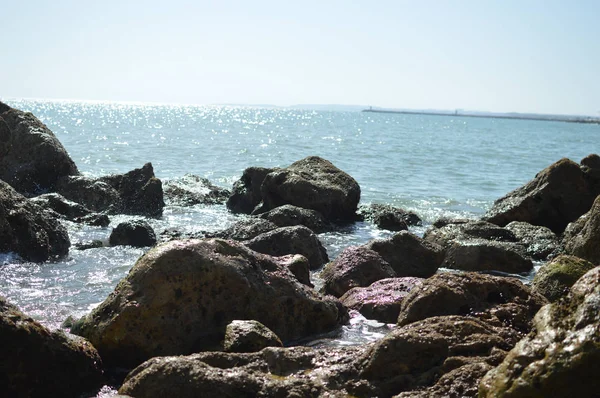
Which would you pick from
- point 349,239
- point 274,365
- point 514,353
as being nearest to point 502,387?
point 514,353

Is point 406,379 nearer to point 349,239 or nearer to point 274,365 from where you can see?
point 274,365

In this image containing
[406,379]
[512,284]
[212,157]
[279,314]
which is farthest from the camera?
[212,157]

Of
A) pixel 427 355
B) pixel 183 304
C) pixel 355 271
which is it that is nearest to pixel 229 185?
pixel 355 271

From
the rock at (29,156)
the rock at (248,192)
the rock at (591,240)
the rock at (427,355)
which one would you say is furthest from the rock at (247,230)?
the rock at (427,355)

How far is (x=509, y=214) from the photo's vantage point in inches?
710

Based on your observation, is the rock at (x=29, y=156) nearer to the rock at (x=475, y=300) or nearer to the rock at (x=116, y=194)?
the rock at (x=116, y=194)

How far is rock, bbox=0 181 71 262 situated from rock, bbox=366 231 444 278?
6.19 meters

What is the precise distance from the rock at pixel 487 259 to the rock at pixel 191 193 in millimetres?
10920

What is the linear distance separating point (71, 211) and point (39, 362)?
12040 millimetres

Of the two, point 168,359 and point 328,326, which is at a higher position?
point 168,359

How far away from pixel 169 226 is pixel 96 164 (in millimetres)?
19036

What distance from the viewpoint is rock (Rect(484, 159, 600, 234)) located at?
17.8 m

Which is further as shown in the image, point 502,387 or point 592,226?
point 592,226

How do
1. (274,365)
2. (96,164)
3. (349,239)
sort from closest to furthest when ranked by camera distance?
(274,365)
(349,239)
(96,164)
